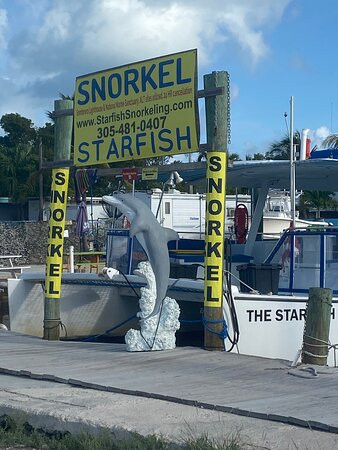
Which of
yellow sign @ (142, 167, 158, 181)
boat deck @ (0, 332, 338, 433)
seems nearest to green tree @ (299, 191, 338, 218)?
yellow sign @ (142, 167, 158, 181)

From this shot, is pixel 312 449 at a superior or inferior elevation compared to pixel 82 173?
inferior

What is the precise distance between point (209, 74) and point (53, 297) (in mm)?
4406

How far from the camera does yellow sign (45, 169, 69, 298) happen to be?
44.9 feet

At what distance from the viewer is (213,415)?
7.78m

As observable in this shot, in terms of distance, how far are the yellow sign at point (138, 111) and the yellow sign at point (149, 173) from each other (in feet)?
0.72

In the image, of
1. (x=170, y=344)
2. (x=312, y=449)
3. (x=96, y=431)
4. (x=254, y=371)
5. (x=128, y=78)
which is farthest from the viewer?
(x=128, y=78)

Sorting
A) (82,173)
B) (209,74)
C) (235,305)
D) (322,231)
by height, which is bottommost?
(235,305)

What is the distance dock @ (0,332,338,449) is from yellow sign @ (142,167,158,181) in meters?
2.55

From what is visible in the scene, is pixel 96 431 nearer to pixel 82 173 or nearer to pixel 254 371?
pixel 254 371

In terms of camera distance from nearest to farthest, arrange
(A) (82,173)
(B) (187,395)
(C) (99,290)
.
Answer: (B) (187,395)
(A) (82,173)
(C) (99,290)

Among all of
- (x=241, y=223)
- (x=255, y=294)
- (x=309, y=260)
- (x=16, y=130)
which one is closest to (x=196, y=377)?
(x=255, y=294)

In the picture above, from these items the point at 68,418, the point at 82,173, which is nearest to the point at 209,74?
the point at 82,173

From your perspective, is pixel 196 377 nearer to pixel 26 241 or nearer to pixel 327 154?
pixel 327 154

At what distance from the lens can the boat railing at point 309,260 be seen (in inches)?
533
